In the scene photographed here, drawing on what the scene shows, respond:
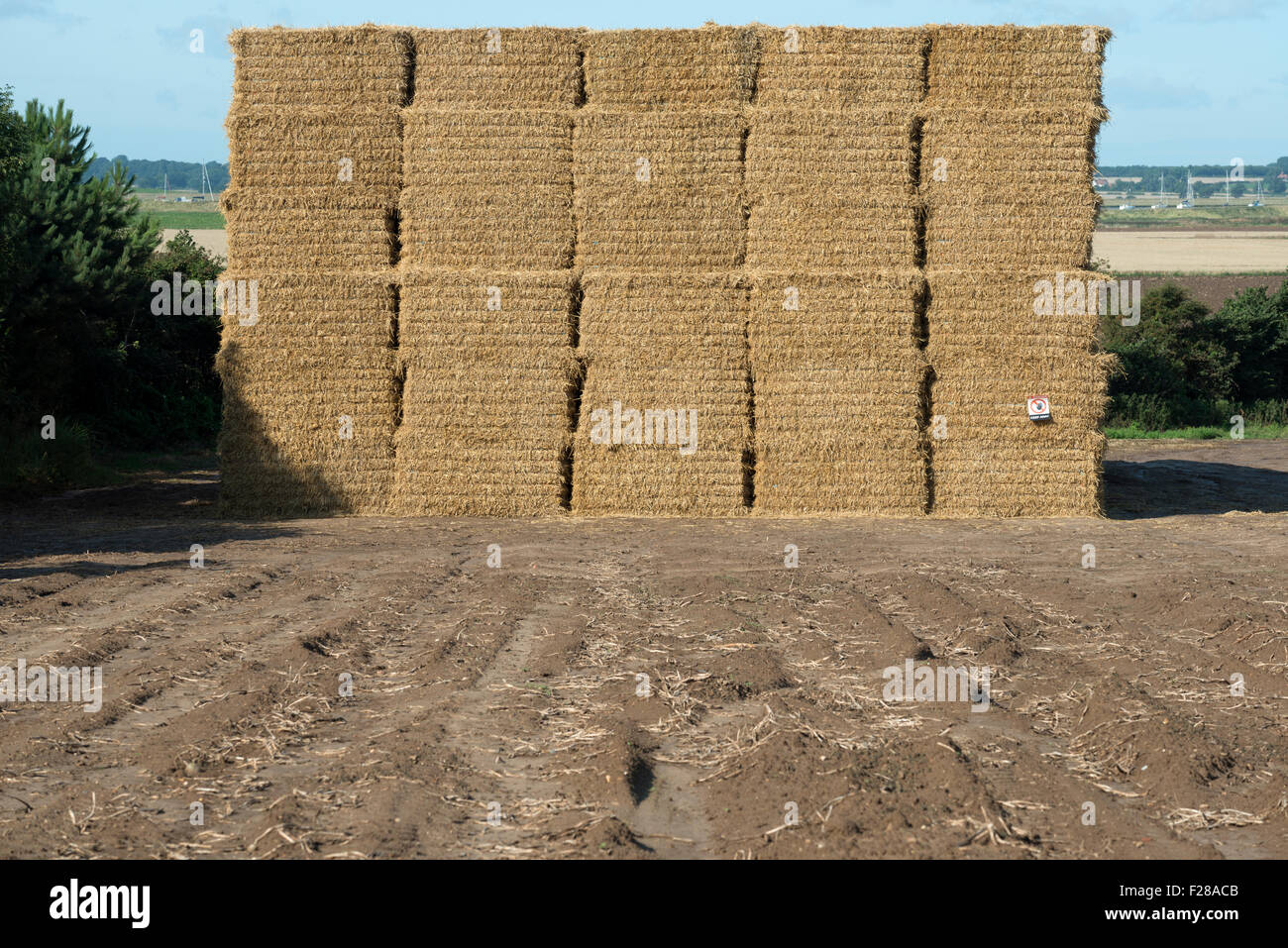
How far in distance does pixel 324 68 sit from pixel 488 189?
6.91ft

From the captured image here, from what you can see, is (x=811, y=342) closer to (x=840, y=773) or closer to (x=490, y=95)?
(x=490, y=95)

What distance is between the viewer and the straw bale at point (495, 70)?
1246 centimetres

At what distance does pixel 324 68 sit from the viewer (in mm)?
12523

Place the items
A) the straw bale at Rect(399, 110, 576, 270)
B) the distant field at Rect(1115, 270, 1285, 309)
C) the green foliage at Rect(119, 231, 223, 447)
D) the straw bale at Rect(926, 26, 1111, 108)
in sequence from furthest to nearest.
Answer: the distant field at Rect(1115, 270, 1285, 309), the green foliage at Rect(119, 231, 223, 447), the straw bale at Rect(399, 110, 576, 270), the straw bale at Rect(926, 26, 1111, 108)

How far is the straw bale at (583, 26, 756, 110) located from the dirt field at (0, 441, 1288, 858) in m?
4.58

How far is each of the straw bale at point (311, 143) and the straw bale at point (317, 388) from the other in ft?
3.69

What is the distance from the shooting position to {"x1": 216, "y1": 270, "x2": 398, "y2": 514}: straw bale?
12.5 meters

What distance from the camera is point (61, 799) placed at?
192 inches

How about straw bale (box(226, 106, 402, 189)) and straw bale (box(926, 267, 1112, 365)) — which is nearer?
straw bale (box(926, 267, 1112, 365))

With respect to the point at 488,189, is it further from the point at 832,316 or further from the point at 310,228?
the point at 832,316

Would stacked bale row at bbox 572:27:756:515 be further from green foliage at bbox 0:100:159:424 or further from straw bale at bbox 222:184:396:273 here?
green foliage at bbox 0:100:159:424

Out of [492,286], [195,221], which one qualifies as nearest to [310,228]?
[492,286]

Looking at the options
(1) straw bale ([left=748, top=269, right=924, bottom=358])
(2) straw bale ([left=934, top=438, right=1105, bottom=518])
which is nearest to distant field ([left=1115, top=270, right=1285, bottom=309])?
(2) straw bale ([left=934, top=438, right=1105, bottom=518])
